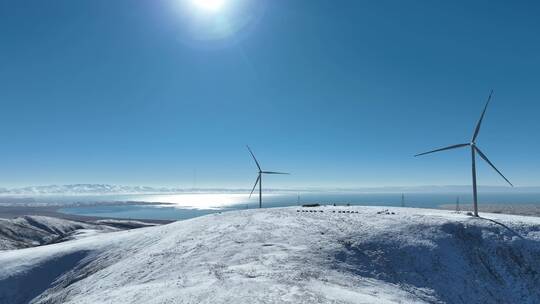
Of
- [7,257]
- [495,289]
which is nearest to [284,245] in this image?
[495,289]

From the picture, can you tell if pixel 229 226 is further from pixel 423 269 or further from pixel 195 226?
pixel 423 269

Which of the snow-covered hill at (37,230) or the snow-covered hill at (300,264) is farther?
the snow-covered hill at (37,230)

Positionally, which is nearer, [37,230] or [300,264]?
[300,264]

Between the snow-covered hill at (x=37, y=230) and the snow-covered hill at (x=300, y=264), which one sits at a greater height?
the snow-covered hill at (x=300, y=264)

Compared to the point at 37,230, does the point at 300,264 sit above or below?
above
